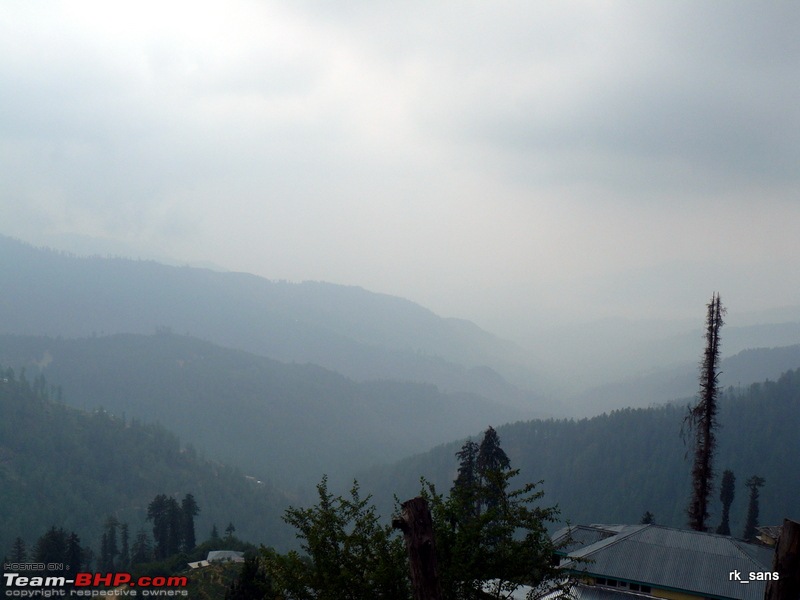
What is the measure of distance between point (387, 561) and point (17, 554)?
82.1 meters

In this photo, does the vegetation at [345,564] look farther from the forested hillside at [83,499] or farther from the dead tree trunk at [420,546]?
the forested hillside at [83,499]

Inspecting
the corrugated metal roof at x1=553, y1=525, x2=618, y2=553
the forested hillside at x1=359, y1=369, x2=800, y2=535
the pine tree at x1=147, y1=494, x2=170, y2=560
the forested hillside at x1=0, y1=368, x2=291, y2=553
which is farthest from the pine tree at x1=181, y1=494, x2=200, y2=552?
the forested hillside at x1=359, y1=369, x2=800, y2=535

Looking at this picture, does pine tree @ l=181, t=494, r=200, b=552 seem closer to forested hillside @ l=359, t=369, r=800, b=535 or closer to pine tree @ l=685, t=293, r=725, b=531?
pine tree @ l=685, t=293, r=725, b=531

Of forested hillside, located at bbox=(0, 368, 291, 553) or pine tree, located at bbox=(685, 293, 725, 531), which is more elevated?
pine tree, located at bbox=(685, 293, 725, 531)

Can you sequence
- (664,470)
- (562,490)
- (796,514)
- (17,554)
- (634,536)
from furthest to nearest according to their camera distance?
(562,490)
(664,470)
(796,514)
(17,554)
(634,536)

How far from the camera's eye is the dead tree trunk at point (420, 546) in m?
10.6

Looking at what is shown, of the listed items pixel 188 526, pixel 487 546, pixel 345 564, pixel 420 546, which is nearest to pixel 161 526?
pixel 188 526

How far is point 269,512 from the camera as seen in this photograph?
188 meters

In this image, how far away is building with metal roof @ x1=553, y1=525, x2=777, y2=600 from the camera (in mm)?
26719

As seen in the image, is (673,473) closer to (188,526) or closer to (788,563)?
(188,526)

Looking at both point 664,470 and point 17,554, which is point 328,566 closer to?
point 17,554

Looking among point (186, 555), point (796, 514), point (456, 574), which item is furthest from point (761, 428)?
point (456, 574)

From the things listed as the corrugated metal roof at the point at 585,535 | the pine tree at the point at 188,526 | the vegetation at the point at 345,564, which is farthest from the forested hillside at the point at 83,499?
the vegetation at the point at 345,564

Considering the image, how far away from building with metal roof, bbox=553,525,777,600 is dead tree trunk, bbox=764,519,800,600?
660 inches
